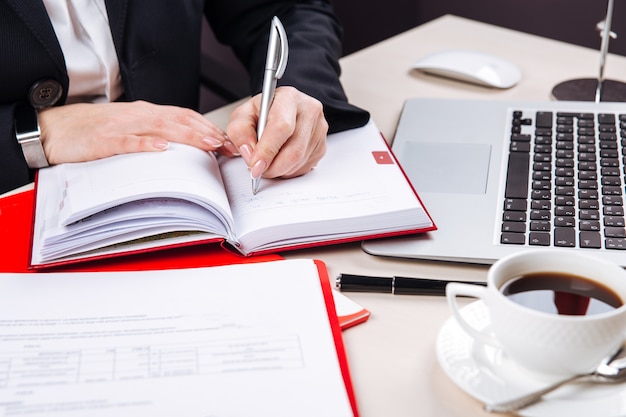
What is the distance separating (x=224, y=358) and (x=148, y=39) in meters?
0.76

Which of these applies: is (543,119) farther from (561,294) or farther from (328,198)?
(561,294)

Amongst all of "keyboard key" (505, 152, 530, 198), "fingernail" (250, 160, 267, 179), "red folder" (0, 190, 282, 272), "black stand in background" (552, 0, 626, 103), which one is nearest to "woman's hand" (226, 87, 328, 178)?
"fingernail" (250, 160, 267, 179)

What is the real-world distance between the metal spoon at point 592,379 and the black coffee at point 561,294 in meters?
0.04

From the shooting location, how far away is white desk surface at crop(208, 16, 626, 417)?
637mm

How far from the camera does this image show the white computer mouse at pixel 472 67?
1239 millimetres

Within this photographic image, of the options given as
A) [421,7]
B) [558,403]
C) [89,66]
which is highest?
[558,403]

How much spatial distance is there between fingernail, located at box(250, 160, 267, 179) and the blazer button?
16.4 inches

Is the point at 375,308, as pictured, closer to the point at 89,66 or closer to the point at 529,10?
the point at 89,66

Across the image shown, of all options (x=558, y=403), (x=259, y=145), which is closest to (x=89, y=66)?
(x=259, y=145)

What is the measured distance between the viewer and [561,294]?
2.04 feet

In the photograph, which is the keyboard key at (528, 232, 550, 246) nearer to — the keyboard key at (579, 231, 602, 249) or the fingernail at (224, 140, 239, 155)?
the keyboard key at (579, 231, 602, 249)

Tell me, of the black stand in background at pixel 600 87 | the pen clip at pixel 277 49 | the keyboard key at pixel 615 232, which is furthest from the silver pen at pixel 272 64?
the black stand in background at pixel 600 87

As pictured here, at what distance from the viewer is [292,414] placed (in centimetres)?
59

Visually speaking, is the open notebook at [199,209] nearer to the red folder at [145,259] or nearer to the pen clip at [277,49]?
the red folder at [145,259]
